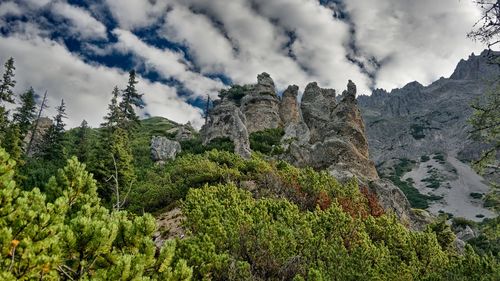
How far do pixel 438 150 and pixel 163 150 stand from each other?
138730 millimetres

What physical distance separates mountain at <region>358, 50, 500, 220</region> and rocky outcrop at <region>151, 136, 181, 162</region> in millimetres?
67800

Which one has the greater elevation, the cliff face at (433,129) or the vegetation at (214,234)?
the cliff face at (433,129)

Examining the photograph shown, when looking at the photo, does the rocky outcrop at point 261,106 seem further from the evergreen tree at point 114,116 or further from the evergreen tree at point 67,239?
the evergreen tree at point 67,239

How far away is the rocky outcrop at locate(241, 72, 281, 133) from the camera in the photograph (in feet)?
174

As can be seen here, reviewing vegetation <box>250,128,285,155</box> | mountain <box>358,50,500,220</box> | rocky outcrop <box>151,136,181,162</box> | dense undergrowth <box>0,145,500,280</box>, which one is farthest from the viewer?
mountain <box>358,50,500,220</box>

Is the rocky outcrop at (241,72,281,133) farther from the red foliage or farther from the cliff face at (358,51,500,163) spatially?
the cliff face at (358,51,500,163)

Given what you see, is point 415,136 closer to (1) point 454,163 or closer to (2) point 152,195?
(1) point 454,163

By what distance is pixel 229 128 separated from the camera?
42906 millimetres

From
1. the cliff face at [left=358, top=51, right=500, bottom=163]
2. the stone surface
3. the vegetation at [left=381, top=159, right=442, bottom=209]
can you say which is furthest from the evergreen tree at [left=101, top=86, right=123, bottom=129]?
the cliff face at [left=358, top=51, right=500, bottom=163]

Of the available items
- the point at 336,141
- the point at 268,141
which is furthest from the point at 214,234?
the point at 268,141

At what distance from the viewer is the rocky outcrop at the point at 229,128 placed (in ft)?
130

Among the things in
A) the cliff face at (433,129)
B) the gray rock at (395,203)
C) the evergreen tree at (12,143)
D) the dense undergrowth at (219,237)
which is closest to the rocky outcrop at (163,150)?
the evergreen tree at (12,143)

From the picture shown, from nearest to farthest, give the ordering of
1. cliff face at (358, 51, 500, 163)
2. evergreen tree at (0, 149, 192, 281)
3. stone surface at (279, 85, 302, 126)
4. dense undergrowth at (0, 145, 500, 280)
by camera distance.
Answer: evergreen tree at (0, 149, 192, 281)
dense undergrowth at (0, 145, 500, 280)
stone surface at (279, 85, 302, 126)
cliff face at (358, 51, 500, 163)

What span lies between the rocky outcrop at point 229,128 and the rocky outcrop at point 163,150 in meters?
3.55
